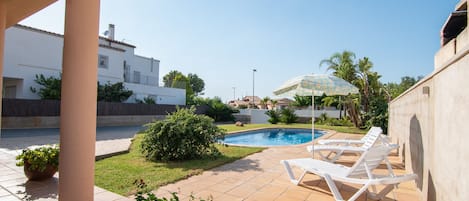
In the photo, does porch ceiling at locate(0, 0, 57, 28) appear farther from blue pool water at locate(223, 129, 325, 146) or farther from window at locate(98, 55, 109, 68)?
window at locate(98, 55, 109, 68)

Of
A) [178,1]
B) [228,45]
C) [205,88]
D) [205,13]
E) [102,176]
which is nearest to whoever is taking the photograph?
[102,176]

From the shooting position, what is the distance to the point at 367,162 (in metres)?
3.89

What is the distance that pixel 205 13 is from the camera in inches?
432

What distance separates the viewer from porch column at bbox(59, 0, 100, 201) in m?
2.16

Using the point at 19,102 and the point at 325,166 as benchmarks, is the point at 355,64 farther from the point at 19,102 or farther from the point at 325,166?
the point at 19,102

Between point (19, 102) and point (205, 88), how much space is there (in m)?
48.8

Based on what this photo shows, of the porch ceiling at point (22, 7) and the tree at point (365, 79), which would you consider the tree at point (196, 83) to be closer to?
the tree at point (365, 79)

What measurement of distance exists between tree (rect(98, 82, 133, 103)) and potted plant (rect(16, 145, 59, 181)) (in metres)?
16.7

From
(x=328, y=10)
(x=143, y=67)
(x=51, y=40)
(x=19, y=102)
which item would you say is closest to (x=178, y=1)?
(x=328, y=10)

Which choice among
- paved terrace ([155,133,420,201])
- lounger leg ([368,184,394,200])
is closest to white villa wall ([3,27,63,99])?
paved terrace ([155,133,420,201])

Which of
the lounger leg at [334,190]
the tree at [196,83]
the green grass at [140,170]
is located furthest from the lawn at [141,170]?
the tree at [196,83]

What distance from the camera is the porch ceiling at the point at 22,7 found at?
3648 millimetres

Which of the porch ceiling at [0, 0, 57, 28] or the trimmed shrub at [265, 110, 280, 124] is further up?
the porch ceiling at [0, 0, 57, 28]

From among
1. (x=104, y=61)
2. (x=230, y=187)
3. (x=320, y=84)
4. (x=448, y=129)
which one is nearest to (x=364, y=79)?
(x=320, y=84)
